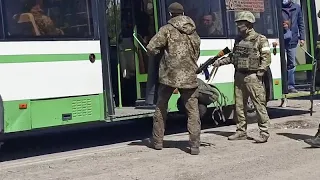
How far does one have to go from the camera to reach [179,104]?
10094 millimetres

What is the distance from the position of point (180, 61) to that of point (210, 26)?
2.53 m

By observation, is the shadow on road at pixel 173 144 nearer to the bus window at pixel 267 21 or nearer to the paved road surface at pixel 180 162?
the paved road surface at pixel 180 162

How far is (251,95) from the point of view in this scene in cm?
917

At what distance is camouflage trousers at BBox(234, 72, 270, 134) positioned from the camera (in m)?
9.12

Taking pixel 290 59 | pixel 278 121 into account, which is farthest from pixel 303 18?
pixel 278 121

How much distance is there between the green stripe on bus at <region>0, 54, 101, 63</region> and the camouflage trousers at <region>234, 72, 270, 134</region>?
225cm

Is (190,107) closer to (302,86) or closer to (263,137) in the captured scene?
(263,137)

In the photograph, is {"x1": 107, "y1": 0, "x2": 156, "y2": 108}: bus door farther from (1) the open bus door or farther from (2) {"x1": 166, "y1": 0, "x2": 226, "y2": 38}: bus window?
(1) the open bus door

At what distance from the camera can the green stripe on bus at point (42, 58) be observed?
26.2 feet

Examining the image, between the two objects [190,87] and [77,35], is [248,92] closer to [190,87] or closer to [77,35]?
[190,87]

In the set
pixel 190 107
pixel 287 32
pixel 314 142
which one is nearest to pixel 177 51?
pixel 190 107

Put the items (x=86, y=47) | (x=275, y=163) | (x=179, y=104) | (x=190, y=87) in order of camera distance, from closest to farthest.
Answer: (x=275, y=163), (x=190, y=87), (x=86, y=47), (x=179, y=104)

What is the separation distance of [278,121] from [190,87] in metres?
4.04

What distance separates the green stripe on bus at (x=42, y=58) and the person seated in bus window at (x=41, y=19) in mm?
344
